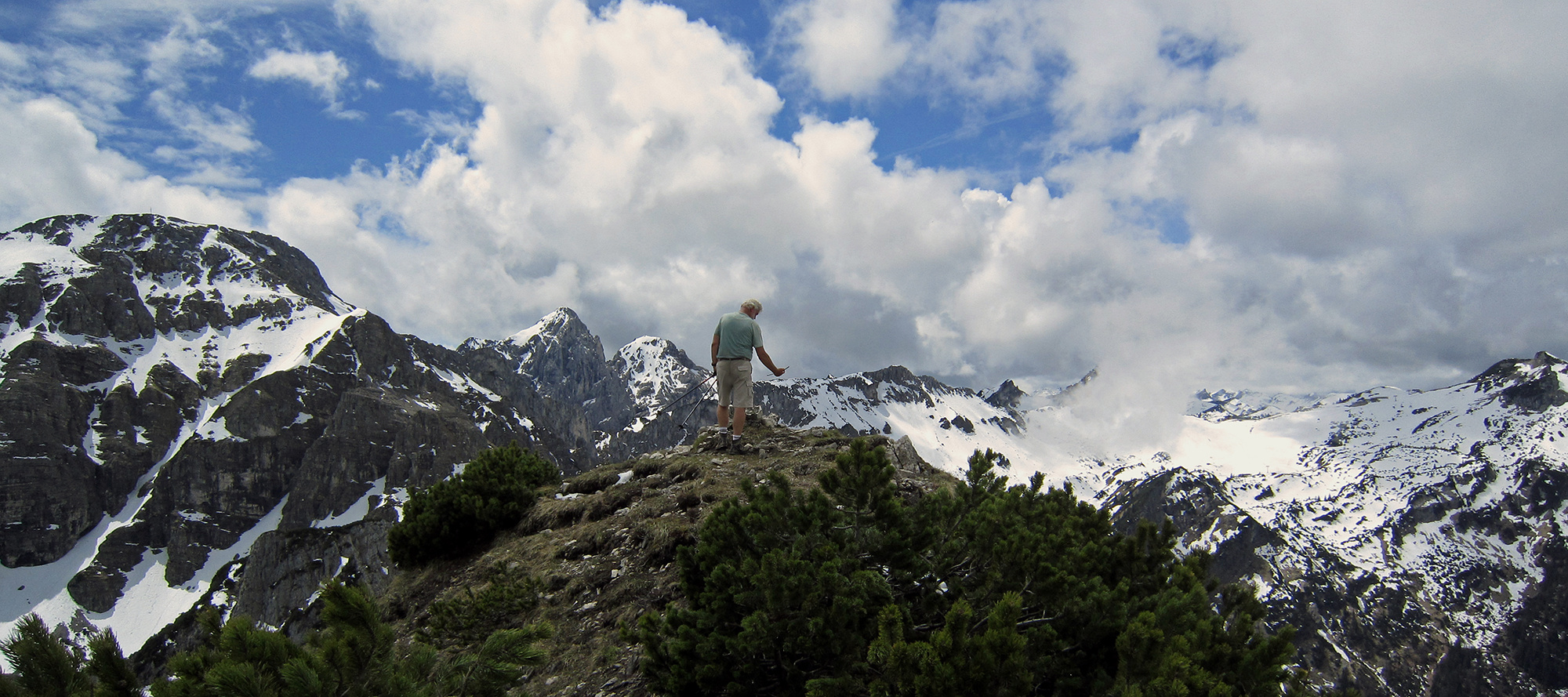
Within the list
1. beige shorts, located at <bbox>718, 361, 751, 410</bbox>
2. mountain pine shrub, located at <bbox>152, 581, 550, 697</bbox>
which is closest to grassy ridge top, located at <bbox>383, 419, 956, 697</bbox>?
beige shorts, located at <bbox>718, 361, 751, 410</bbox>

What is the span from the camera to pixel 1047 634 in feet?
22.4

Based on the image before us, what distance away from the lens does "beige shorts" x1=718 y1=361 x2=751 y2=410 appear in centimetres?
1744

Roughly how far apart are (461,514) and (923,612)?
11829 mm

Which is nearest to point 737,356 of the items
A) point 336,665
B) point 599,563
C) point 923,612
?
point 599,563

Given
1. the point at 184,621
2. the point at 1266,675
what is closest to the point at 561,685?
the point at 1266,675

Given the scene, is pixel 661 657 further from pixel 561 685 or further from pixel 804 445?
pixel 804 445

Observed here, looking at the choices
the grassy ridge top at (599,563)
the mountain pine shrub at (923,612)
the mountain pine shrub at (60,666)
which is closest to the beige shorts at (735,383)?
the grassy ridge top at (599,563)

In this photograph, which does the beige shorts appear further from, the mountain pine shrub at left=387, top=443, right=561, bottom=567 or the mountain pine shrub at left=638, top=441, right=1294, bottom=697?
the mountain pine shrub at left=638, top=441, right=1294, bottom=697

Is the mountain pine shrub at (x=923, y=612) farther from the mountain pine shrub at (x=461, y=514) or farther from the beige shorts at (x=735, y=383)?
the mountain pine shrub at (x=461, y=514)

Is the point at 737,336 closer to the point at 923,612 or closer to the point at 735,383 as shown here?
the point at 735,383

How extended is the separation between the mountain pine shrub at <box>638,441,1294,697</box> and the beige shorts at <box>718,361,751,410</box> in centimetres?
895

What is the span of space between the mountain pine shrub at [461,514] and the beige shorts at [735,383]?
5200 millimetres

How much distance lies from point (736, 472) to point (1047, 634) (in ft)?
31.7

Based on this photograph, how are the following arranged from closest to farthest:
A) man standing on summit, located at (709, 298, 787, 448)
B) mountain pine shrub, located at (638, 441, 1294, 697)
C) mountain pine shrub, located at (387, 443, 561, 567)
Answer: mountain pine shrub, located at (638, 441, 1294, 697) < mountain pine shrub, located at (387, 443, 561, 567) < man standing on summit, located at (709, 298, 787, 448)
